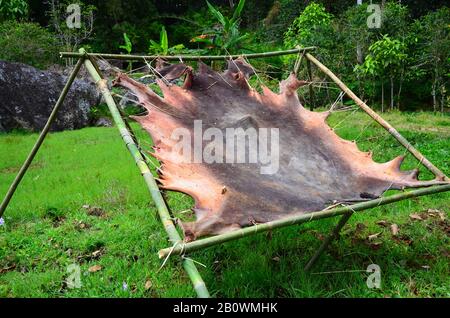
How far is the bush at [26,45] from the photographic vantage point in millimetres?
14336

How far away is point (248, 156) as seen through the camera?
2934 millimetres

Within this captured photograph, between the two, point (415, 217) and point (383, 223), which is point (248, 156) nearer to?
point (383, 223)

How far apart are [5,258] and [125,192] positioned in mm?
1669

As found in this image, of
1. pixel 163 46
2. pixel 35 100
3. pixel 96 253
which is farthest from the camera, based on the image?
pixel 35 100

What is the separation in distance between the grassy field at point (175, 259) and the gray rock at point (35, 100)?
19.6 ft

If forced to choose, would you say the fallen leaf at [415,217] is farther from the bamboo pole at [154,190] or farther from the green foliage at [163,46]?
the green foliage at [163,46]

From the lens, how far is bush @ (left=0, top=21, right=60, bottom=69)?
14336 millimetres

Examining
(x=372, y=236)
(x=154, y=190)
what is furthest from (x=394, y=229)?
(x=154, y=190)

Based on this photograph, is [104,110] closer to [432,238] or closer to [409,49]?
[409,49]

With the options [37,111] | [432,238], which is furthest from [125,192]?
[37,111]

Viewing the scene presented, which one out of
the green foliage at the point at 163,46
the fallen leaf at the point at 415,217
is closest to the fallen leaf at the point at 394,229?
the fallen leaf at the point at 415,217

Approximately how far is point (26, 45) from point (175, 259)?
1372 centimetres

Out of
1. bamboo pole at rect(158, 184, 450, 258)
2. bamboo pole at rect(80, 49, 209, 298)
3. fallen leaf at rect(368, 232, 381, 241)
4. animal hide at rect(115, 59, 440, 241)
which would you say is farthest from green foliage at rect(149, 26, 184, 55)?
bamboo pole at rect(158, 184, 450, 258)

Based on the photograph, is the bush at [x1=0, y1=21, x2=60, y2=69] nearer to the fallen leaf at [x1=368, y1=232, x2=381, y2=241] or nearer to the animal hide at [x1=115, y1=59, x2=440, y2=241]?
the animal hide at [x1=115, y1=59, x2=440, y2=241]
